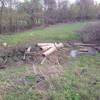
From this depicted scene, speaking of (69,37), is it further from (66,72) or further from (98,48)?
(66,72)

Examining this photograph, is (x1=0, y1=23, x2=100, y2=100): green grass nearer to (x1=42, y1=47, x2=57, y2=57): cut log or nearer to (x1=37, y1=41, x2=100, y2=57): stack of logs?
(x1=42, y1=47, x2=57, y2=57): cut log

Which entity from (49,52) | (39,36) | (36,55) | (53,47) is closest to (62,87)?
(36,55)

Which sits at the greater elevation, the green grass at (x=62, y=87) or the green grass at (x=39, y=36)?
the green grass at (x=39, y=36)

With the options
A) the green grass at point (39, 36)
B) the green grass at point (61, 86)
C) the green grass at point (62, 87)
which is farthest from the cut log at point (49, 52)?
the green grass at point (39, 36)

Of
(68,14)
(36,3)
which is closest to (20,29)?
(36,3)

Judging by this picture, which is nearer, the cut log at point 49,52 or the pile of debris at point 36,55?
the pile of debris at point 36,55

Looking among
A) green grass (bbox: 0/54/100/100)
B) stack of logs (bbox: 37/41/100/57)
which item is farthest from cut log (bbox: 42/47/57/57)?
green grass (bbox: 0/54/100/100)

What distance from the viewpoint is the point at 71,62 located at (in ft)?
31.0

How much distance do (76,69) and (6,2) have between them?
1741 centimetres

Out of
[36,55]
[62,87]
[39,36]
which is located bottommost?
[62,87]

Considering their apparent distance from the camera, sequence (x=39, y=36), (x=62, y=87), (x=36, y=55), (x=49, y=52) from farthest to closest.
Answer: (x=39, y=36) → (x=49, y=52) → (x=36, y=55) → (x=62, y=87)

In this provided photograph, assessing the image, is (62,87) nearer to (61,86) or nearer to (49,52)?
(61,86)

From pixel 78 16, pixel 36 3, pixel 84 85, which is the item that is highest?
pixel 36 3

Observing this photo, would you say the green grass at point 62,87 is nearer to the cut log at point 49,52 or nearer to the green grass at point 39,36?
the cut log at point 49,52
